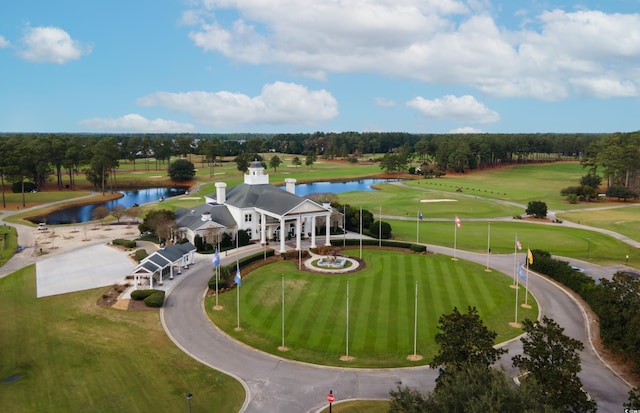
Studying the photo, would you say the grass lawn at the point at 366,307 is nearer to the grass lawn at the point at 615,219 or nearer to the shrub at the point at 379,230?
the shrub at the point at 379,230

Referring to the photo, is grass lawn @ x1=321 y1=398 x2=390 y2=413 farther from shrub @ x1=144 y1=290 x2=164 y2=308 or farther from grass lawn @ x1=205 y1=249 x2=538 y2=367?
shrub @ x1=144 y1=290 x2=164 y2=308

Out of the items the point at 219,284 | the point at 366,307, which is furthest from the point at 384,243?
the point at 219,284

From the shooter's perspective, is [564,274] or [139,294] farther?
[564,274]

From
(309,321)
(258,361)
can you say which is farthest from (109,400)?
(309,321)

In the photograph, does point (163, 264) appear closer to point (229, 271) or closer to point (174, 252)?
point (174, 252)

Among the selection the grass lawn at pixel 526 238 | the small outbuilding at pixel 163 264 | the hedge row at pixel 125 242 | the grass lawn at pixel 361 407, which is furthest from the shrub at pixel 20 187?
the grass lawn at pixel 361 407

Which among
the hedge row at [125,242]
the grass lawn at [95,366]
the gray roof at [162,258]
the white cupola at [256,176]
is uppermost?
the white cupola at [256,176]

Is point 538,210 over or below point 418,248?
over
